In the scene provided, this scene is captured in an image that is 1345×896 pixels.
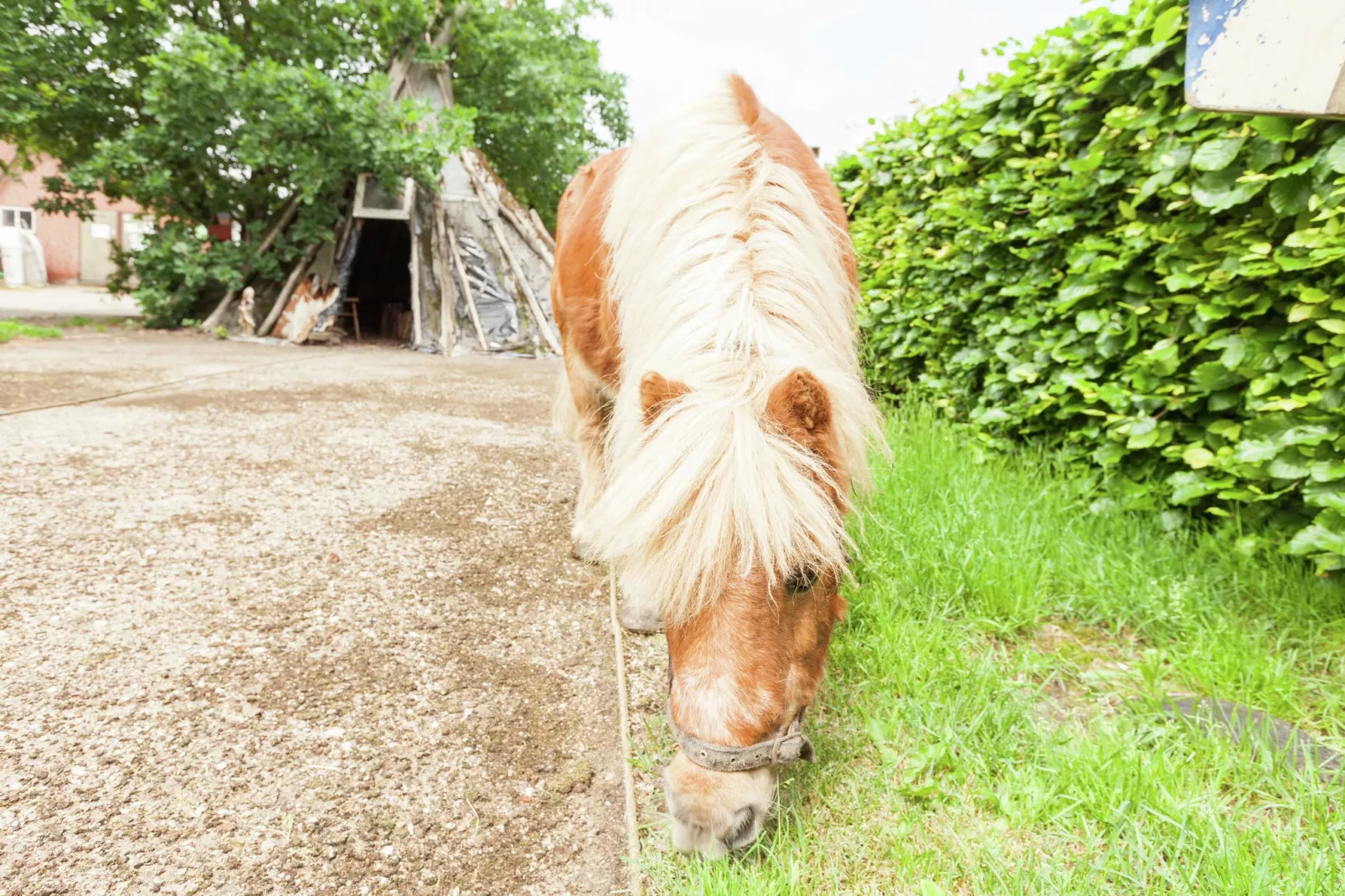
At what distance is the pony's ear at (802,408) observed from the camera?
1.64 m

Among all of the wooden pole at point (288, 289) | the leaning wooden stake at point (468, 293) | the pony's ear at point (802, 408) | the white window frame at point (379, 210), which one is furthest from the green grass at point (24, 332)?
the pony's ear at point (802, 408)

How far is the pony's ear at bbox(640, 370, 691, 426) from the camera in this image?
5.58 feet

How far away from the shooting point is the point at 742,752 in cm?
149

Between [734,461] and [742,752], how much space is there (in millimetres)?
648

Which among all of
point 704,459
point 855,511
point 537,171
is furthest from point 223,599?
point 537,171

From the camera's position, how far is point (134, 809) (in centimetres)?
176

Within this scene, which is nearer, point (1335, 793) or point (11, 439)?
point (1335, 793)

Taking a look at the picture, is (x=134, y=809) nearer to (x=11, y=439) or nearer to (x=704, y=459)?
(x=704, y=459)

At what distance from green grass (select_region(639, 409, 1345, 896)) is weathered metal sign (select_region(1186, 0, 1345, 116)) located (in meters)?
1.46

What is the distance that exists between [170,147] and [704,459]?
1291 centimetres

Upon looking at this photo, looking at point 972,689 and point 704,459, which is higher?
point 704,459

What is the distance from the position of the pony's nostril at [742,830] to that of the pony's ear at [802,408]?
856mm

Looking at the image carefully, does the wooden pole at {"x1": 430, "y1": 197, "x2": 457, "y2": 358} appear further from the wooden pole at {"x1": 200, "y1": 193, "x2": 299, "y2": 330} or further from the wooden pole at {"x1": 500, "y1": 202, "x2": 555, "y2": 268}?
the wooden pole at {"x1": 200, "y1": 193, "x2": 299, "y2": 330}

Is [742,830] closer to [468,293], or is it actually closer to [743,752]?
[743,752]
